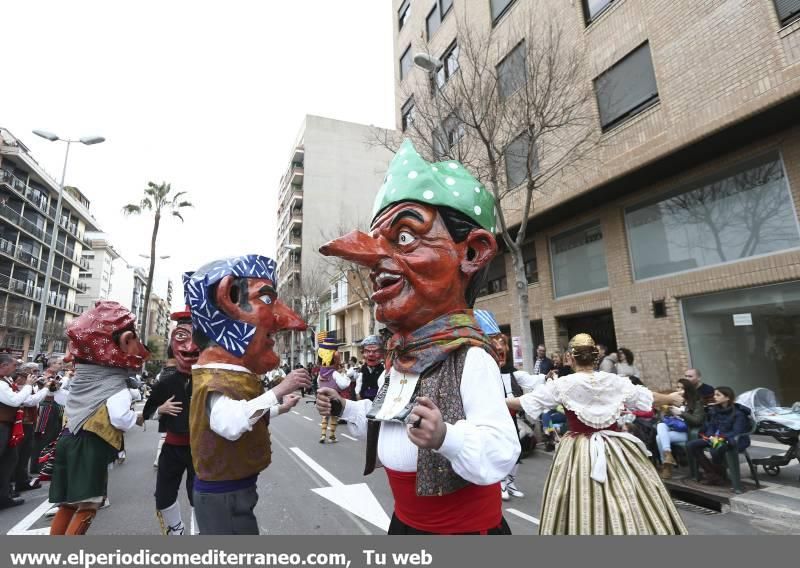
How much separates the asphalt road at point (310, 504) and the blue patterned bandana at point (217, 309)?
99.8 inches

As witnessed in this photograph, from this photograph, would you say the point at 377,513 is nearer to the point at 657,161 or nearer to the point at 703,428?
the point at 703,428

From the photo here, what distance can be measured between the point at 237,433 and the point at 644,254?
32.7 ft

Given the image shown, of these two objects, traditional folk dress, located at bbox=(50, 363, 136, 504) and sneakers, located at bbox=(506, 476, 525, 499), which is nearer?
traditional folk dress, located at bbox=(50, 363, 136, 504)

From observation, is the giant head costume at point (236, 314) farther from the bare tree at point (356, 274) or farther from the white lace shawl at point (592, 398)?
the bare tree at point (356, 274)

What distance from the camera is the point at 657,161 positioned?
8523mm

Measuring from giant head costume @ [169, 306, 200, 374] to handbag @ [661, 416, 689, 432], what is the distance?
6092 millimetres

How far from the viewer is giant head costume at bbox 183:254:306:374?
95.8 inches

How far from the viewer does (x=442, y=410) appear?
1.65 meters

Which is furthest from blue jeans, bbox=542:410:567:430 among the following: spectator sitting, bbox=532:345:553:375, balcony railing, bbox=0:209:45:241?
balcony railing, bbox=0:209:45:241

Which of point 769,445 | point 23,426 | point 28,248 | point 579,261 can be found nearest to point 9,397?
point 23,426

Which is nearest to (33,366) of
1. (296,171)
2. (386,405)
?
(386,405)

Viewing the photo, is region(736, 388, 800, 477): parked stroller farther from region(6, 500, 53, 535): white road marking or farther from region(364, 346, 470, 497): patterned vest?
region(6, 500, 53, 535): white road marking

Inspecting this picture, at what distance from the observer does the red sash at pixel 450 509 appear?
162 centimetres

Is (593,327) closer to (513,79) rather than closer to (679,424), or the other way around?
(679,424)
